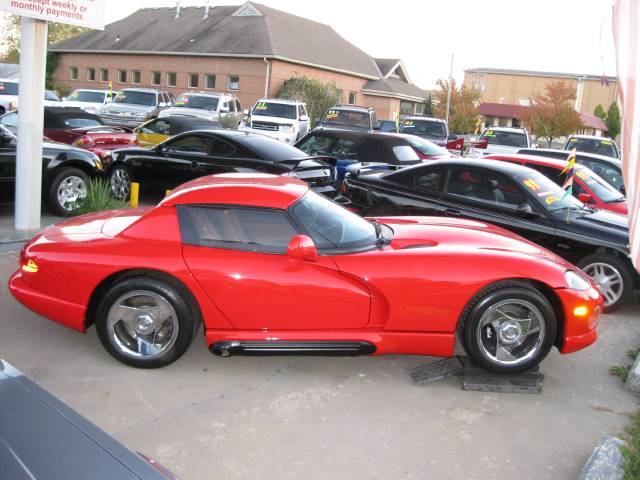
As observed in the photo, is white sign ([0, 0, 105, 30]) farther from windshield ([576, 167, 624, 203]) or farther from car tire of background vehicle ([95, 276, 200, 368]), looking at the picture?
windshield ([576, 167, 624, 203])

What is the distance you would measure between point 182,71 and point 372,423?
40.5 m

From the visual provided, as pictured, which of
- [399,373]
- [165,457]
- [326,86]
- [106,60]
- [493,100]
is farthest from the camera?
[493,100]

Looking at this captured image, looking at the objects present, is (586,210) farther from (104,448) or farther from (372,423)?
(104,448)

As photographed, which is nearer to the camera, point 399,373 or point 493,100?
point 399,373

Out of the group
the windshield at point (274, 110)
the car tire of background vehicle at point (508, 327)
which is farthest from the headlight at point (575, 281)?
the windshield at point (274, 110)

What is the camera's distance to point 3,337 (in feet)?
16.9

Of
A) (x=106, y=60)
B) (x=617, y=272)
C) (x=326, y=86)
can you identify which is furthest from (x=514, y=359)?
(x=106, y=60)

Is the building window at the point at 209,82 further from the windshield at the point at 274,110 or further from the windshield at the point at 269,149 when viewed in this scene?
the windshield at the point at 269,149

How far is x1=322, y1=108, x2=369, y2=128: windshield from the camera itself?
20656 millimetres

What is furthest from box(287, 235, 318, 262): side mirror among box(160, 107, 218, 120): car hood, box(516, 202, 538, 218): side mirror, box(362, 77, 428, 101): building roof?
box(362, 77, 428, 101): building roof

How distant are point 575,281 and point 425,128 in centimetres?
1578

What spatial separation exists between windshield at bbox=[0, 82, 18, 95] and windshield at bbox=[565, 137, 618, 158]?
1930cm

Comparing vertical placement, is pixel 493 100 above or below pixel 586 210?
above

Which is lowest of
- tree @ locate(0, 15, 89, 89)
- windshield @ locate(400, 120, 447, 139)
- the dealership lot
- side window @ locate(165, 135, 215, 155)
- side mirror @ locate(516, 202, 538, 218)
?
the dealership lot
